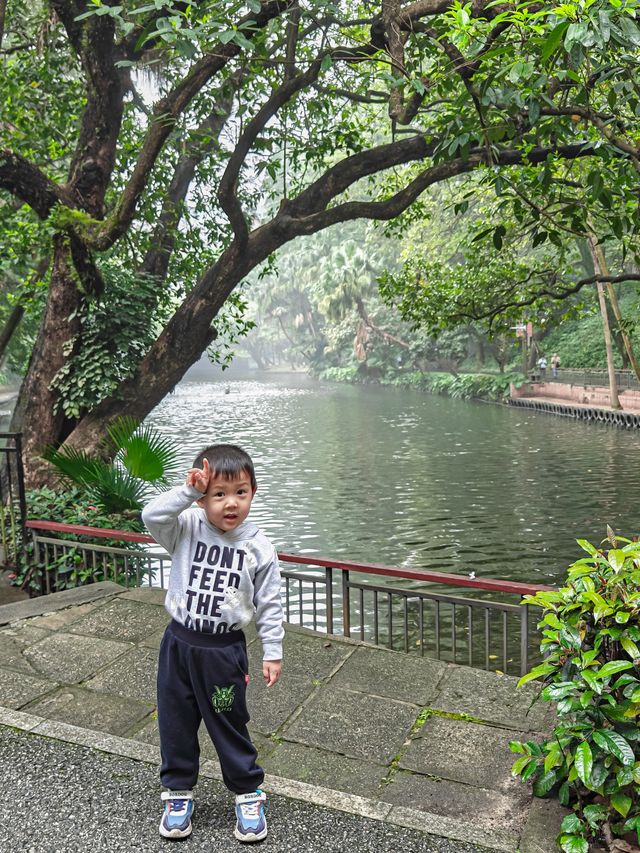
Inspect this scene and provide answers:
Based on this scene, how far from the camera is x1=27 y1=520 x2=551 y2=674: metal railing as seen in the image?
520cm

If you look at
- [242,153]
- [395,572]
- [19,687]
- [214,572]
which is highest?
[242,153]

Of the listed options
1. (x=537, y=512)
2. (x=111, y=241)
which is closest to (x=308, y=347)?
(x=537, y=512)

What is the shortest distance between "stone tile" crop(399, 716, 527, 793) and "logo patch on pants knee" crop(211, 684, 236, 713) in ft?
4.13

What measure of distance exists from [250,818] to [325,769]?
760 mm

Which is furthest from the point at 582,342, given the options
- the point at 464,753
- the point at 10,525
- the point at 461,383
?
the point at 464,753

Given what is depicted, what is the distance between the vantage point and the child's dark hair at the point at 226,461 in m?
3.09

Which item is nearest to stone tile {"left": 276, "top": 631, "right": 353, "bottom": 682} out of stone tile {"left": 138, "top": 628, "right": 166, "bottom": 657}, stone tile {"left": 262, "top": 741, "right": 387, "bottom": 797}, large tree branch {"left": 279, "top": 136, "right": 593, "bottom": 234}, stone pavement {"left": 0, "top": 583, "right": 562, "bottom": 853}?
stone pavement {"left": 0, "top": 583, "right": 562, "bottom": 853}

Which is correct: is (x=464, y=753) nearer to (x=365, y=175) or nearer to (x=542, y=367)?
(x=365, y=175)

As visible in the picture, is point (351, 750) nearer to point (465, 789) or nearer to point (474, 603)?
point (465, 789)

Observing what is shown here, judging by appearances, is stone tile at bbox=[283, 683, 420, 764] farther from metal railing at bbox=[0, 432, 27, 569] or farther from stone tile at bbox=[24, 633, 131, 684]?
metal railing at bbox=[0, 432, 27, 569]

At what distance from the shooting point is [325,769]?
3.83 m

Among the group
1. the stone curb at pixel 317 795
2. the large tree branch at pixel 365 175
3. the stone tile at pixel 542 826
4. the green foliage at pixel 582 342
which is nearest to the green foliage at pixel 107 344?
the large tree branch at pixel 365 175

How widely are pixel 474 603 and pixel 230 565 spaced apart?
98.2 inches

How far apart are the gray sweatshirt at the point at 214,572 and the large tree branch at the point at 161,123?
6.47m
